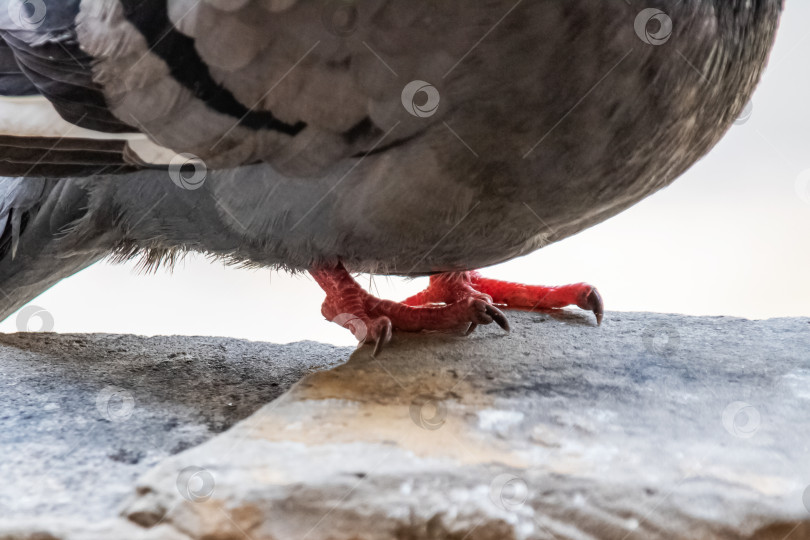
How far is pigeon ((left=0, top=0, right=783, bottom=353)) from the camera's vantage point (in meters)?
1.56

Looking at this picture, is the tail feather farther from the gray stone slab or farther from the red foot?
the red foot

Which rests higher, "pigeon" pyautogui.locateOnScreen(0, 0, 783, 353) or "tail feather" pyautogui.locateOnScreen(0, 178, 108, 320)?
"pigeon" pyautogui.locateOnScreen(0, 0, 783, 353)

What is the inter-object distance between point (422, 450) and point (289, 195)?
655mm

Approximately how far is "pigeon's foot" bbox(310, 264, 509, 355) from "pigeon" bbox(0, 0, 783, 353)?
56 millimetres

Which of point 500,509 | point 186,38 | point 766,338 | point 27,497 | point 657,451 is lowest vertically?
point 27,497

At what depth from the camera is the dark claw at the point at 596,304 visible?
Result: 221 centimetres

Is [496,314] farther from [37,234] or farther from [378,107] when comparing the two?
[37,234]

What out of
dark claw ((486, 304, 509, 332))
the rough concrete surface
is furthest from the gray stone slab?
dark claw ((486, 304, 509, 332))

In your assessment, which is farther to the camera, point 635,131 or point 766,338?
point 766,338

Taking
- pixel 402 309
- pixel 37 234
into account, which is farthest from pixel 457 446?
pixel 37 234

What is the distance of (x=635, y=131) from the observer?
1717 millimetres

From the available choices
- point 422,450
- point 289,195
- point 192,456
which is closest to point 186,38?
point 289,195

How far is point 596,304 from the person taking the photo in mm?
2207

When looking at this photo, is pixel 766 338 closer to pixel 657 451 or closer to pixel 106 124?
pixel 657 451
